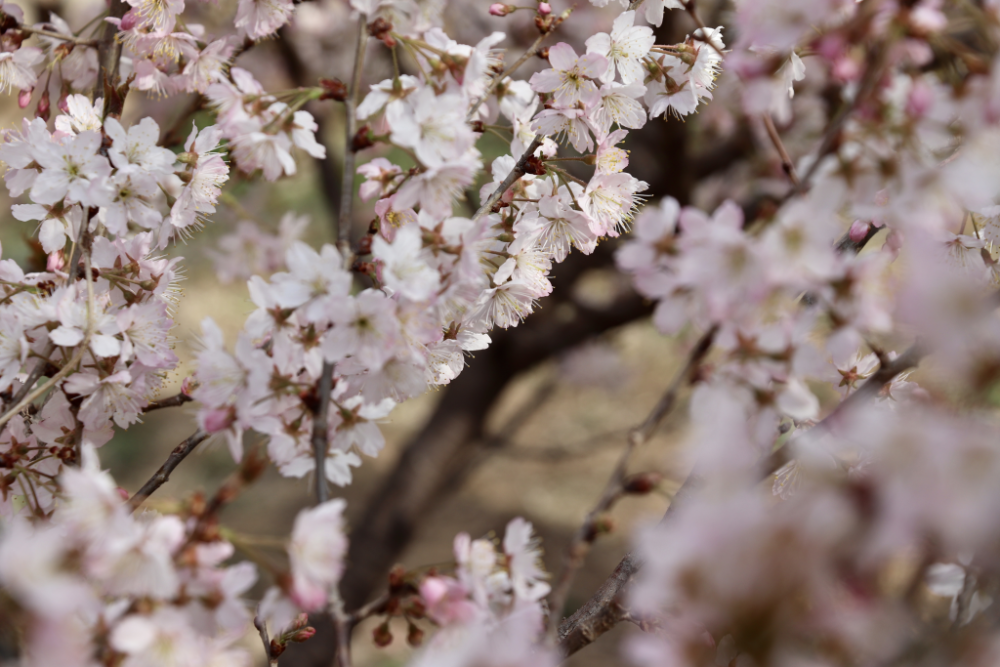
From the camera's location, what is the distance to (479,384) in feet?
10.8

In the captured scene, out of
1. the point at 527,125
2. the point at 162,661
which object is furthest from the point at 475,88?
the point at 162,661

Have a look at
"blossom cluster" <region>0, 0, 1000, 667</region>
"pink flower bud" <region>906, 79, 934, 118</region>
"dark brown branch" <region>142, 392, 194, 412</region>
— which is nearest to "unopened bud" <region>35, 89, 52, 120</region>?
"blossom cluster" <region>0, 0, 1000, 667</region>

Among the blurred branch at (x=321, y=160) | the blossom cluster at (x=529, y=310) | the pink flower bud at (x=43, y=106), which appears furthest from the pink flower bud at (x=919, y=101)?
the blurred branch at (x=321, y=160)

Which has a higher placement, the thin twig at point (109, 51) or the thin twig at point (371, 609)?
the thin twig at point (109, 51)

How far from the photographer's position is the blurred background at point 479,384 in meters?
3.03

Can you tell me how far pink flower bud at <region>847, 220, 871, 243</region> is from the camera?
1.18 metres

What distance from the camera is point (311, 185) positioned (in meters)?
6.56

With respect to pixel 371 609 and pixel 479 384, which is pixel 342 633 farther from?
pixel 479 384

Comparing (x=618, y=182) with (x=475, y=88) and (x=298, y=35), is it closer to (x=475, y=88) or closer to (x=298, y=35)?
(x=475, y=88)

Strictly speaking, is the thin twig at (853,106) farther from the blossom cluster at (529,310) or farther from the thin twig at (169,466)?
the thin twig at (169,466)

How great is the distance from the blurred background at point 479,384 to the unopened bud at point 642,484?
0.11 feet

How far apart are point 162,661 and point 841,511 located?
62cm

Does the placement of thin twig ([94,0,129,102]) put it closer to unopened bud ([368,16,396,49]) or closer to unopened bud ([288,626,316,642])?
unopened bud ([368,16,396,49])

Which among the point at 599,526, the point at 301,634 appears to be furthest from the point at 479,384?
the point at 599,526
